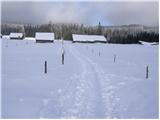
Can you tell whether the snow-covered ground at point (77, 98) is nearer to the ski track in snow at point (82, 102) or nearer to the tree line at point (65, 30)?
the ski track in snow at point (82, 102)

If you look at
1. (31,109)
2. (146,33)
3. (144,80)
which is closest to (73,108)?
(31,109)

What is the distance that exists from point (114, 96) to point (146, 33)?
104 meters

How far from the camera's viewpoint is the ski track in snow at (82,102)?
26.9 feet

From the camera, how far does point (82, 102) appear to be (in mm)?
9391

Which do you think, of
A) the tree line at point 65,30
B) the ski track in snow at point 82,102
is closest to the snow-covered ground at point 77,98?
the ski track in snow at point 82,102

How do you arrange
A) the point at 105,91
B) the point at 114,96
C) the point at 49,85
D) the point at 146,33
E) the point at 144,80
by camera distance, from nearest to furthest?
1. the point at 114,96
2. the point at 105,91
3. the point at 49,85
4. the point at 144,80
5. the point at 146,33

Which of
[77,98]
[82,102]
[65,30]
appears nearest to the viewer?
[82,102]

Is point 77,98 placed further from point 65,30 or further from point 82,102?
point 65,30

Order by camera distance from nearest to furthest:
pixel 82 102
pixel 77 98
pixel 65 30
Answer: pixel 82 102 < pixel 77 98 < pixel 65 30

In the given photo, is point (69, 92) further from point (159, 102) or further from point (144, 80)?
point (144, 80)

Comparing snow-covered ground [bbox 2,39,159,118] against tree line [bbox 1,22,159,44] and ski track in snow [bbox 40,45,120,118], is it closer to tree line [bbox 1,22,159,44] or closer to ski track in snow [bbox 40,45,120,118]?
ski track in snow [bbox 40,45,120,118]

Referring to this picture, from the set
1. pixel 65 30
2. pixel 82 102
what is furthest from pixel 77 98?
pixel 65 30

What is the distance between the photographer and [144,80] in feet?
46.6

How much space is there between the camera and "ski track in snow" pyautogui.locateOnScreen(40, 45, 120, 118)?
26.9 feet
